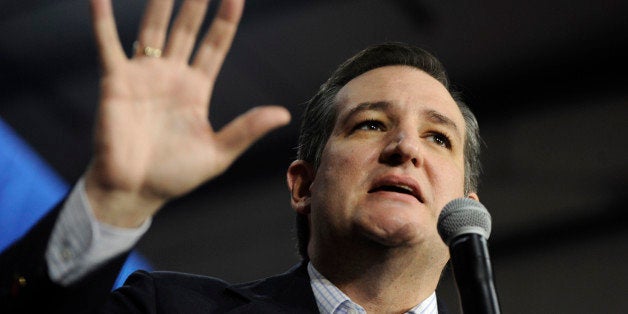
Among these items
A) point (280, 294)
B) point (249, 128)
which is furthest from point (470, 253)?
point (280, 294)

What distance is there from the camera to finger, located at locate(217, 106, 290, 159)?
Result: 110 cm

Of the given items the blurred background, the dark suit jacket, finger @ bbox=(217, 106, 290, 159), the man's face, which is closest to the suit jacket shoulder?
the dark suit jacket

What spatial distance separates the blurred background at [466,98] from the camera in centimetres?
371

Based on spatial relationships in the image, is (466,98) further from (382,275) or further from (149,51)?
(149,51)

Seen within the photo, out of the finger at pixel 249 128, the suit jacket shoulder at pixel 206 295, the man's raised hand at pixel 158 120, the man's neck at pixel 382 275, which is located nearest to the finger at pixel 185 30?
the man's raised hand at pixel 158 120

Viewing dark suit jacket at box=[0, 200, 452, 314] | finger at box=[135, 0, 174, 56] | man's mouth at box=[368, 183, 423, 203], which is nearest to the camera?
dark suit jacket at box=[0, 200, 452, 314]

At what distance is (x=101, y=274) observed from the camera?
41.6 inches

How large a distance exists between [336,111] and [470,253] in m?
0.96

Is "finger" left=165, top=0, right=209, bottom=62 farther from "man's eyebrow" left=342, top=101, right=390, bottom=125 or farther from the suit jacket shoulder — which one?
"man's eyebrow" left=342, top=101, right=390, bottom=125

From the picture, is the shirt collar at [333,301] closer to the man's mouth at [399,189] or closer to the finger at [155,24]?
the man's mouth at [399,189]

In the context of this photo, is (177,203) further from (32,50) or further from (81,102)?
(32,50)

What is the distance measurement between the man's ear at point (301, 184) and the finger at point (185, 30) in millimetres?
842

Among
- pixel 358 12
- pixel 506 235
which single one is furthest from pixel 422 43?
pixel 506 235

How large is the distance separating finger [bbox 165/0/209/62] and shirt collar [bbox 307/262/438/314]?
0.73 metres
